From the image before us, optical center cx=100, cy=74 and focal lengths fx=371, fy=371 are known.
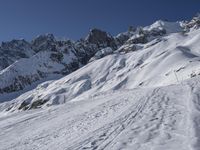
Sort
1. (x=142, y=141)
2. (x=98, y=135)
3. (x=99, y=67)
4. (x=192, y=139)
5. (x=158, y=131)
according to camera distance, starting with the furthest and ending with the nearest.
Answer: (x=99, y=67), (x=98, y=135), (x=158, y=131), (x=142, y=141), (x=192, y=139)

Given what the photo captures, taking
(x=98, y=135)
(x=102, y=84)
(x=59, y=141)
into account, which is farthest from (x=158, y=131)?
(x=102, y=84)

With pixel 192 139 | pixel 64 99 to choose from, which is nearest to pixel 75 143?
pixel 192 139

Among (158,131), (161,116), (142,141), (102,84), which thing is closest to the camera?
(142,141)

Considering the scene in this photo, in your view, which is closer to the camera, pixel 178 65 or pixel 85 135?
pixel 85 135

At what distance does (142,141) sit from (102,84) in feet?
459

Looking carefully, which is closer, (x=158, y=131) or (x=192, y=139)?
(x=192, y=139)

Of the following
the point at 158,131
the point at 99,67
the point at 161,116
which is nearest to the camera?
the point at 158,131

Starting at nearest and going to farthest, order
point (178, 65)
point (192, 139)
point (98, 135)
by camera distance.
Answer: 1. point (192, 139)
2. point (98, 135)
3. point (178, 65)

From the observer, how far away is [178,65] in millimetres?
118312

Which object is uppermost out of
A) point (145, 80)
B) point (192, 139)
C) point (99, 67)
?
point (99, 67)

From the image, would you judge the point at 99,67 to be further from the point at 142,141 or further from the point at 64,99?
the point at 142,141

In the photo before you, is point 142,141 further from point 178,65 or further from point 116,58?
point 116,58

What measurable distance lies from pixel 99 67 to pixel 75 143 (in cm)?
16827

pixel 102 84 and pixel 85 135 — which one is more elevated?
pixel 102 84
